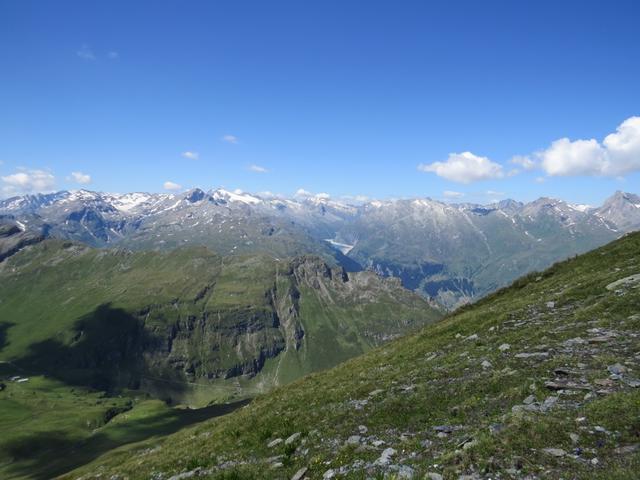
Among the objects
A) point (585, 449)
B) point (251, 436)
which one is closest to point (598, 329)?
point (585, 449)

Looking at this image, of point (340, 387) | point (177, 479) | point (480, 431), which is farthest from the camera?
point (340, 387)

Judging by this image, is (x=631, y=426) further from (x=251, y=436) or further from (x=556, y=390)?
(x=251, y=436)

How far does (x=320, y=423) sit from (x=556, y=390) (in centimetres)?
1044

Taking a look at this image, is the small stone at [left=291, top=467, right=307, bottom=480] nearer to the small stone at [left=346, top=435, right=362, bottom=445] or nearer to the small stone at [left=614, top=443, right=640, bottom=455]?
the small stone at [left=346, top=435, right=362, bottom=445]

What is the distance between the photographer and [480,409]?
16.3m

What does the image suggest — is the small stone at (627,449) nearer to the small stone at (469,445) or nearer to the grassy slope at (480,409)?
the grassy slope at (480,409)

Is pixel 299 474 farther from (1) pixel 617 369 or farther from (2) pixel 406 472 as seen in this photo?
(1) pixel 617 369

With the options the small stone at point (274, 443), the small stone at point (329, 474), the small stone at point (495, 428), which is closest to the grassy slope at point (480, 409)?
the small stone at point (495, 428)

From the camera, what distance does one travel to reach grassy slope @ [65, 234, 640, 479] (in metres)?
12.2

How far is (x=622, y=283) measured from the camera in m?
27.1

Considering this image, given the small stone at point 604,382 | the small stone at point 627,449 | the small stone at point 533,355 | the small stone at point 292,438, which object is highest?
the small stone at point 604,382

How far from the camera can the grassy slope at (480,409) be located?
12227 mm

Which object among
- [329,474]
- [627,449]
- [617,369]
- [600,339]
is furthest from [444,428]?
[600,339]

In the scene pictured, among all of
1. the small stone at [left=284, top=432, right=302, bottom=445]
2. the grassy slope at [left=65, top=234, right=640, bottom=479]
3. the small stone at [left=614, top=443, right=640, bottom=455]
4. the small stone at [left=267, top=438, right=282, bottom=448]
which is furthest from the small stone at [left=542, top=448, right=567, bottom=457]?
the small stone at [left=267, top=438, right=282, bottom=448]
